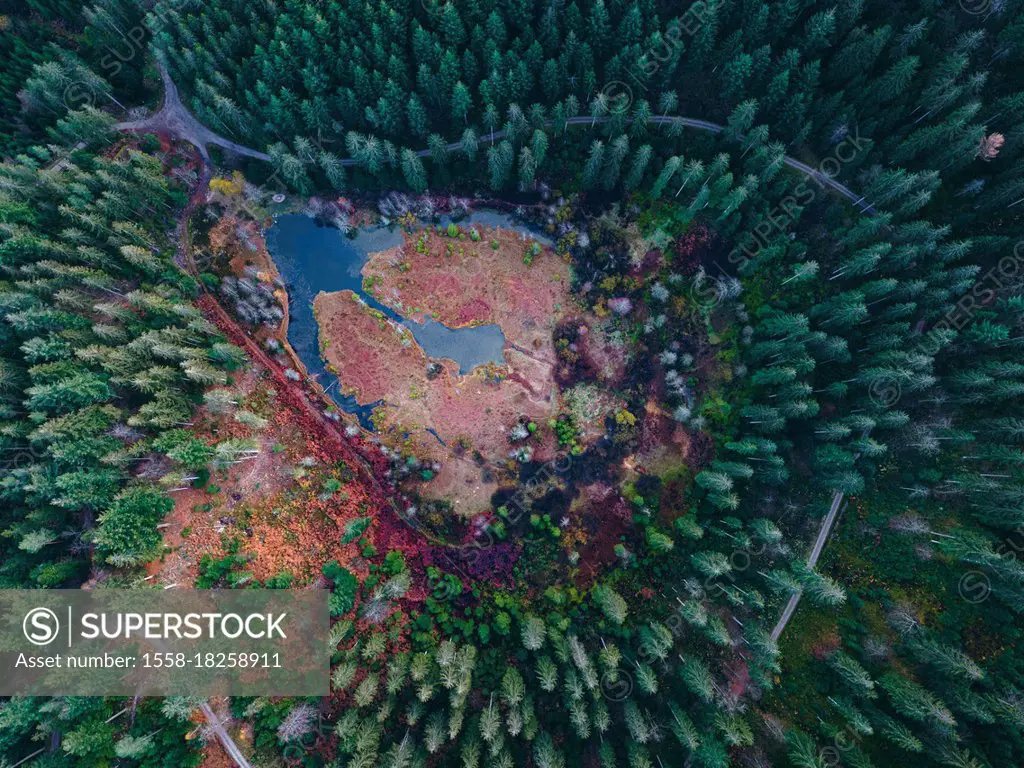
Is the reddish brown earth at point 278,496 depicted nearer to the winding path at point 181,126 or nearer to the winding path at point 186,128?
the winding path at point 181,126

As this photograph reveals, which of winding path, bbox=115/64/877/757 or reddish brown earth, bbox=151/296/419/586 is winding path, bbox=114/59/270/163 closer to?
winding path, bbox=115/64/877/757

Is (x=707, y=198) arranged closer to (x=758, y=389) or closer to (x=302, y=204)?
(x=758, y=389)

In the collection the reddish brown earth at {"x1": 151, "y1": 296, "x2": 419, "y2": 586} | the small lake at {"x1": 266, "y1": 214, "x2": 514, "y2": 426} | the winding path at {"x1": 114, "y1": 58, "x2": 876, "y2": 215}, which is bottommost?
the reddish brown earth at {"x1": 151, "y1": 296, "x2": 419, "y2": 586}

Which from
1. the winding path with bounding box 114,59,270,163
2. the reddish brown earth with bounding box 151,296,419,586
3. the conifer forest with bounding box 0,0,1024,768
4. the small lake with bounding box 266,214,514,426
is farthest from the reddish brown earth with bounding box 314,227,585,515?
the winding path with bounding box 114,59,270,163

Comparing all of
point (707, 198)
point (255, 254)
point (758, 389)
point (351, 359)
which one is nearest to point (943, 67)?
point (707, 198)

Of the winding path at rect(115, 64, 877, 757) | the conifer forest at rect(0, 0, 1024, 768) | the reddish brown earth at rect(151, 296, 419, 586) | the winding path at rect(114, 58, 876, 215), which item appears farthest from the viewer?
the winding path at rect(114, 58, 876, 215)

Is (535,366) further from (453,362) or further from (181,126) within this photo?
(181,126)

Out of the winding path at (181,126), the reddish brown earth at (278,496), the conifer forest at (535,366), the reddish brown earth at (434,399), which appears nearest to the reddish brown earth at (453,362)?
the reddish brown earth at (434,399)

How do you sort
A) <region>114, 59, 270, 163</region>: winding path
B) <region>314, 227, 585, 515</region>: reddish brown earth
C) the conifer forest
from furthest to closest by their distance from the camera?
<region>114, 59, 270, 163</region>: winding path < <region>314, 227, 585, 515</region>: reddish brown earth < the conifer forest
